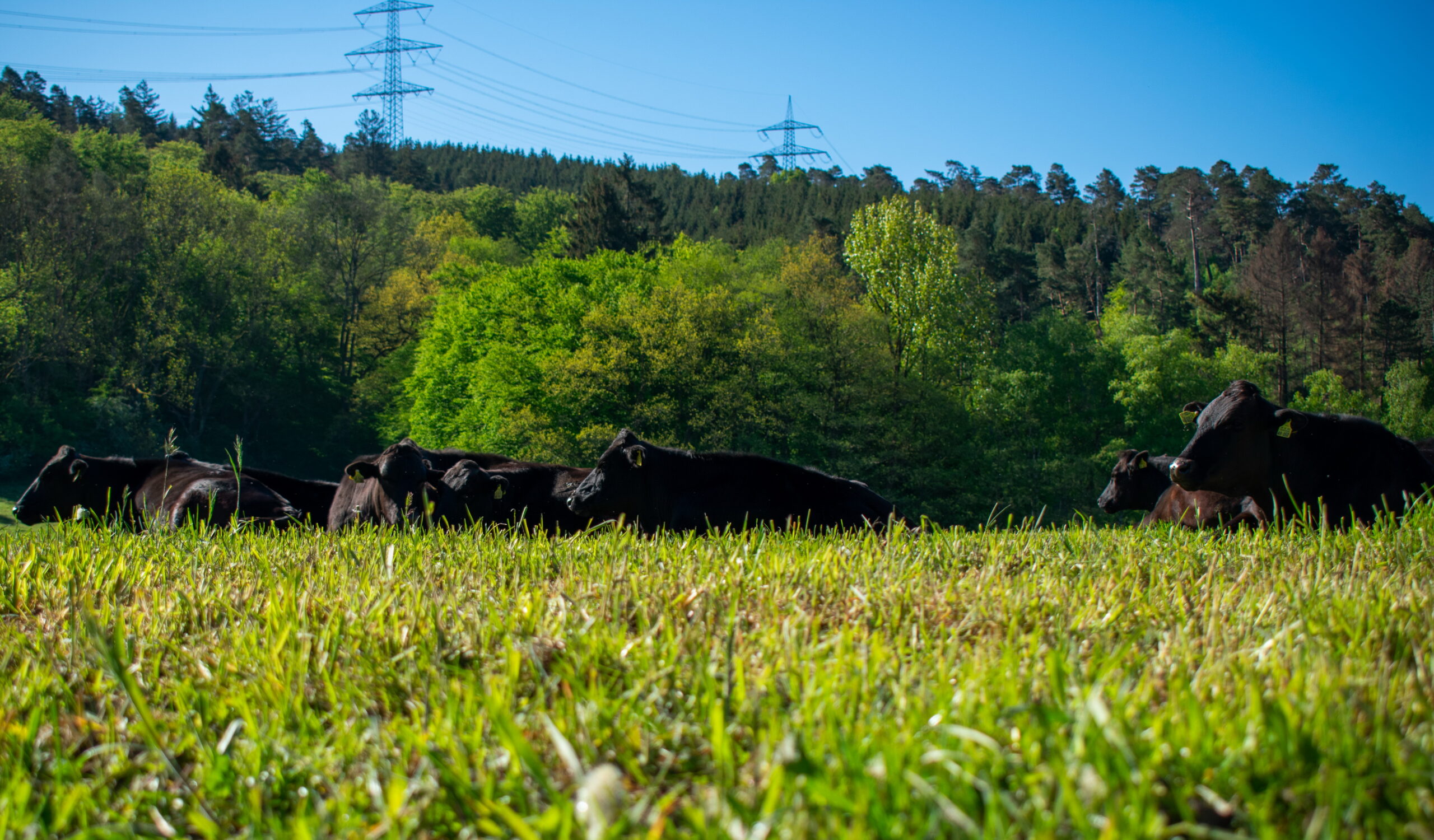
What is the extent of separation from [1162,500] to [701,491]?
577 cm

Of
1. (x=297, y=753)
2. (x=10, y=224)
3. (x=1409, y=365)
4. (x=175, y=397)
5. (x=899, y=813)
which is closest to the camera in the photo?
(x=899, y=813)

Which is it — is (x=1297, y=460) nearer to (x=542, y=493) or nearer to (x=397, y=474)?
(x=542, y=493)

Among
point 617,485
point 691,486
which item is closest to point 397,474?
point 617,485

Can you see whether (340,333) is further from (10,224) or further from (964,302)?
(964,302)

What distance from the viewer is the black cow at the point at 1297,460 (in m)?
7.83

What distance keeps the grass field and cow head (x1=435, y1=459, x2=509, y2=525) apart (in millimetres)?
8477

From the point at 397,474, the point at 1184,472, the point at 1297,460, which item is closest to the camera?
the point at 1184,472

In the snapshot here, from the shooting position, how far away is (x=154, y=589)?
12.2 feet

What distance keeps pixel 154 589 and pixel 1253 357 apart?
75447 mm

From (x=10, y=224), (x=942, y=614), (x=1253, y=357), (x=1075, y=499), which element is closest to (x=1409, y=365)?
(x=1253, y=357)

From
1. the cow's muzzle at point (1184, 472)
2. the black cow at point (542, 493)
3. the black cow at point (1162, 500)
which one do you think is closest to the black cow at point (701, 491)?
the black cow at point (542, 493)

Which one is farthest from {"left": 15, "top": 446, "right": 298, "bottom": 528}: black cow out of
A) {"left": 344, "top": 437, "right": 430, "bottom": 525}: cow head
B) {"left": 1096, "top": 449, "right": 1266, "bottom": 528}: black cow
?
{"left": 1096, "top": 449, "right": 1266, "bottom": 528}: black cow

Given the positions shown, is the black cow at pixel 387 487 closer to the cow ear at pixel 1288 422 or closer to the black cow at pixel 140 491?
the black cow at pixel 140 491

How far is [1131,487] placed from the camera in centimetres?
1311
